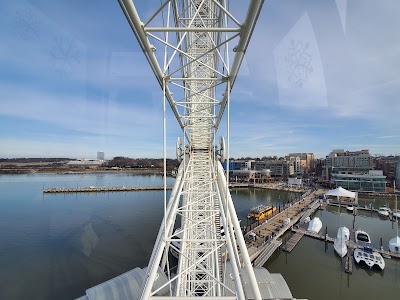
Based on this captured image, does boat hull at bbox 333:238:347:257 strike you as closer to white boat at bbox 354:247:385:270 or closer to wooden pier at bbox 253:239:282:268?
white boat at bbox 354:247:385:270

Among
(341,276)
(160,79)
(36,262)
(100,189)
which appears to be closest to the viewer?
(160,79)

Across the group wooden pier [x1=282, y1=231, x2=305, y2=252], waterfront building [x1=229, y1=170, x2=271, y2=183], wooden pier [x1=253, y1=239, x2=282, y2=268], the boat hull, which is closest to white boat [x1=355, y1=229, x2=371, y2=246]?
the boat hull

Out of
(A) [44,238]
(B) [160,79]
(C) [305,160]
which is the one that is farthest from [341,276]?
(C) [305,160]

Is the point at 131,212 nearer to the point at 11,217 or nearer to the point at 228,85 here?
the point at 11,217

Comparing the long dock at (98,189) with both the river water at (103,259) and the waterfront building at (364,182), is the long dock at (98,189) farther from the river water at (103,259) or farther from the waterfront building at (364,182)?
the waterfront building at (364,182)

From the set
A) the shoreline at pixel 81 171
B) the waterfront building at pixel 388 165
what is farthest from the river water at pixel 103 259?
the shoreline at pixel 81 171

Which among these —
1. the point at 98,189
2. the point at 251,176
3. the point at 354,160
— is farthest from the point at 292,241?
the point at 354,160
